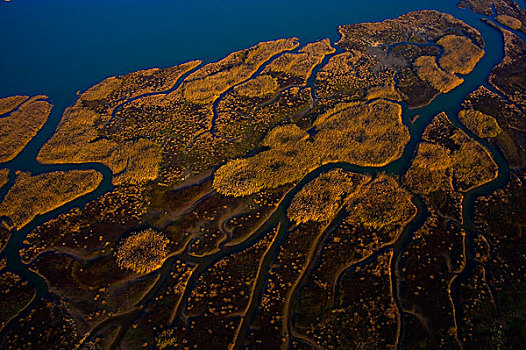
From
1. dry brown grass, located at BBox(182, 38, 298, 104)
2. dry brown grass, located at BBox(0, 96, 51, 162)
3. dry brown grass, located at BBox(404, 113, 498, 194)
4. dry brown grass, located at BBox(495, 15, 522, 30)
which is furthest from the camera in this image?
dry brown grass, located at BBox(495, 15, 522, 30)

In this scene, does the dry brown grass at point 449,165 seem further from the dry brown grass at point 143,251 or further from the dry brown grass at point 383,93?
the dry brown grass at point 143,251

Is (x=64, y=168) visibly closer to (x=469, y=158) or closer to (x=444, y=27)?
(x=469, y=158)

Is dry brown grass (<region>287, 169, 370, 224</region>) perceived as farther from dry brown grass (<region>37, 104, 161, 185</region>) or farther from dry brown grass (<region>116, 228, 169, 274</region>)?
dry brown grass (<region>37, 104, 161, 185</region>)

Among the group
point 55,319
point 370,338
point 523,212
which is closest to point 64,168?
point 55,319

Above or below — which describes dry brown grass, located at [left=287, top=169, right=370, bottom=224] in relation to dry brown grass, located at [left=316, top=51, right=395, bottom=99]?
below

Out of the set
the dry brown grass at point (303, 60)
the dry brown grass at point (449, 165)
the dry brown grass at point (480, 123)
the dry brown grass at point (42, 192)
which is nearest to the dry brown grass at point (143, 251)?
the dry brown grass at point (42, 192)

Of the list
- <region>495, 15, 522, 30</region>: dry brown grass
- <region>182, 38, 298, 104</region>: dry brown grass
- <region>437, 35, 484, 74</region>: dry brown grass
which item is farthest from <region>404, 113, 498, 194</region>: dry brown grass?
<region>495, 15, 522, 30</region>: dry brown grass
